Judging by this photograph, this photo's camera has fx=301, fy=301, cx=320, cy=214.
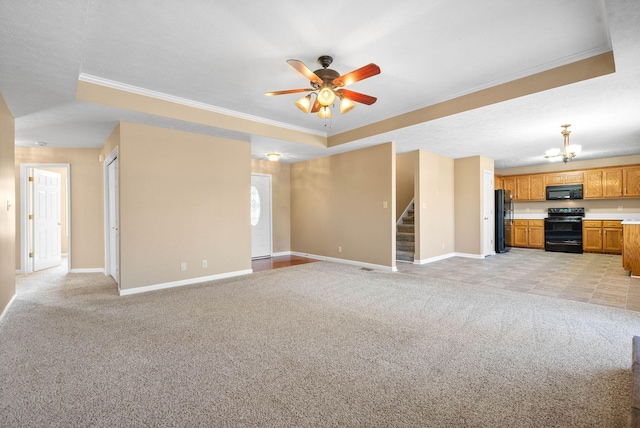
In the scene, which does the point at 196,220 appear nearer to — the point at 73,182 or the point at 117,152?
the point at 117,152

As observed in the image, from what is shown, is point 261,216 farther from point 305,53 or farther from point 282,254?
point 305,53

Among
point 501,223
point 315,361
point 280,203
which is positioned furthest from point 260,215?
point 501,223

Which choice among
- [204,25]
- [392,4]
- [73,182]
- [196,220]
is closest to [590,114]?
[392,4]

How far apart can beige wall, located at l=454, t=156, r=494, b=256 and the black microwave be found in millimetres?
2567

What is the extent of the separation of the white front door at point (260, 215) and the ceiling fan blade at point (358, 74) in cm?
483

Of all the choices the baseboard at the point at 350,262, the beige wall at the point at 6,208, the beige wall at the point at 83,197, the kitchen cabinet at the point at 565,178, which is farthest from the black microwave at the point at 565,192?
the beige wall at the point at 6,208

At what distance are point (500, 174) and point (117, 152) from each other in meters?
10.2

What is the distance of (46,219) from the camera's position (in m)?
6.24

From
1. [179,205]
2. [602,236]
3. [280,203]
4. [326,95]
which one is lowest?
[602,236]

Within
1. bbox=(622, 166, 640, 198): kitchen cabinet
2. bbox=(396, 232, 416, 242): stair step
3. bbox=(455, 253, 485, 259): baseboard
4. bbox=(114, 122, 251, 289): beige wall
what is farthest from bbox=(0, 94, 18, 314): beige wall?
bbox=(622, 166, 640, 198): kitchen cabinet

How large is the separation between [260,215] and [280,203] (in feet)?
2.16

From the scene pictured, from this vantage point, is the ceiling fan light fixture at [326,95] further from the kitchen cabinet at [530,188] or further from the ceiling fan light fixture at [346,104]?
the kitchen cabinet at [530,188]

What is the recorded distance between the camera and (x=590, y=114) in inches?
168

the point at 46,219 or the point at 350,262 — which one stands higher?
the point at 46,219
